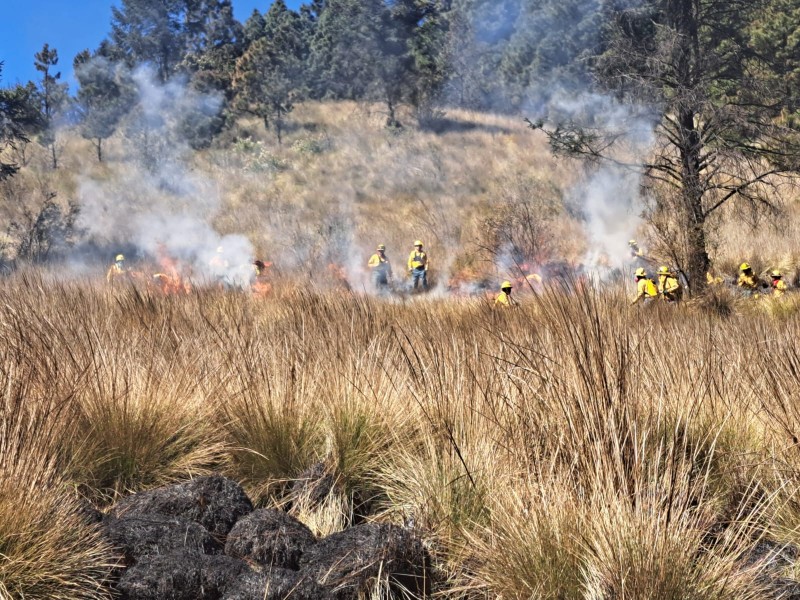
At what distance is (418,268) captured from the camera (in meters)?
19.2

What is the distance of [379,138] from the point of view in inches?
1683

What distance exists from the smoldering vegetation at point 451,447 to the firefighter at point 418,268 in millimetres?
13397

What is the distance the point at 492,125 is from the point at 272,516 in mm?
46354

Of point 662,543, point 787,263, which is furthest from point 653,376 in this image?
point 787,263

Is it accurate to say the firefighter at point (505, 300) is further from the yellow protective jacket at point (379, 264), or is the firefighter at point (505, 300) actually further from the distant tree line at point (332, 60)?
the distant tree line at point (332, 60)

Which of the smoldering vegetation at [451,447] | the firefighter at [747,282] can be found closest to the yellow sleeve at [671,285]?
the firefighter at [747,282]

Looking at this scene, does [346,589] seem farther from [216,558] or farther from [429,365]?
[429,365]

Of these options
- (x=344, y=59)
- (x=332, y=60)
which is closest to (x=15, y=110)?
(x=344, y=59)

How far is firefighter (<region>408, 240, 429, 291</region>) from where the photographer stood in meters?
19.2

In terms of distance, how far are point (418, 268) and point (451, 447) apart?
1555 centimetres

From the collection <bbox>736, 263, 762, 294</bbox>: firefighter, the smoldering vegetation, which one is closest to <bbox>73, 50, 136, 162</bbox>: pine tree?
<bbox>736, 263, 762, 294</bbox>: firefighter

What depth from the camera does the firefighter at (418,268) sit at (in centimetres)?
1920

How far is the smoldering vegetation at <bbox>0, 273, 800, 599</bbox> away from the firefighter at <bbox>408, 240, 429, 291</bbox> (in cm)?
1340

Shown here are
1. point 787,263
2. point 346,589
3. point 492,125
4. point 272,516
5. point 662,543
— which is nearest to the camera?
point 662,543
